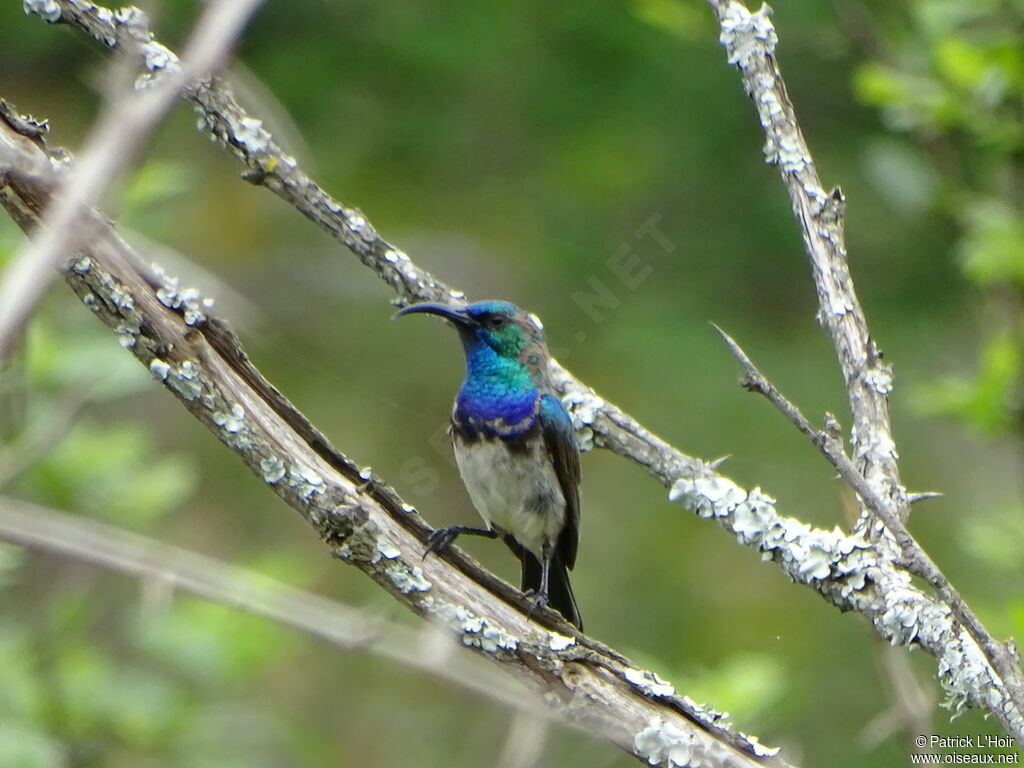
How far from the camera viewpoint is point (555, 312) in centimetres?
661

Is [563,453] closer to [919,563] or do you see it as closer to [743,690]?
[743,690]

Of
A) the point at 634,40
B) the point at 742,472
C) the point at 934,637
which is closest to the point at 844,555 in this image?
the point at 934,637

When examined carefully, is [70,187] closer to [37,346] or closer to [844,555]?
[844,555]

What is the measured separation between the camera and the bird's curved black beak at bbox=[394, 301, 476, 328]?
3.13 m

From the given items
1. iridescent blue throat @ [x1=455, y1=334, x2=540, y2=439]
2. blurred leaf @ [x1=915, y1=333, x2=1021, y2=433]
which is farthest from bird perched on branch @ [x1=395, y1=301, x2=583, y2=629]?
blurred leaf @ [x1=915, y1=333, x2=1021, y2=433]

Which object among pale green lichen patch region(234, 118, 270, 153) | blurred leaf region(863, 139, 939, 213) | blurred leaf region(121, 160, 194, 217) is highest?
blurred leaf region(863, 139, 939, 213)

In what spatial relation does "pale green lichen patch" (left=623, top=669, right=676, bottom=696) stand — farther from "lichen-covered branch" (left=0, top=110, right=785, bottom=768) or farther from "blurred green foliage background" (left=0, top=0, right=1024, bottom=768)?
"blurred green foliage background" (left=0, top=0, right=1024, bottom=768)

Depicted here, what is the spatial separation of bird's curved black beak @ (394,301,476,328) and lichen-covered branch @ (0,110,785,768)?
67 cm

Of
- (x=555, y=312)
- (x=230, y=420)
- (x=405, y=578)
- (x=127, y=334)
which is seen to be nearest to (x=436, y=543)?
(x=405, y=578)

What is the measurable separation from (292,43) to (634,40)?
1.70 metres

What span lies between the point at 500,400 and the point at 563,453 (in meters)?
0.27

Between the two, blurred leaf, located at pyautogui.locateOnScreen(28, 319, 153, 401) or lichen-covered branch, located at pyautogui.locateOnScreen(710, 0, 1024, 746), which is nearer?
lichen-covered branch, located at pyautogui.locateOnScreen(710, 0, 1024, 746)

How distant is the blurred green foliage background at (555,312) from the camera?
4.40 m

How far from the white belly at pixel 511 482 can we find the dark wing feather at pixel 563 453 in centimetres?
2
